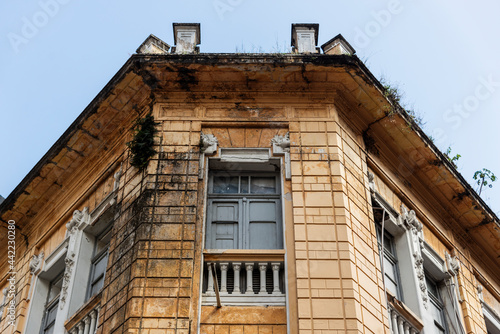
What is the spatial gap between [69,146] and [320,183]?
13.9ft

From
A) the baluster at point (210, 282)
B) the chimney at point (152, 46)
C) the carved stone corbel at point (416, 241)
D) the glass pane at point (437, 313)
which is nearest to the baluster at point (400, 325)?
the carved stone corbel at point (416, 241)

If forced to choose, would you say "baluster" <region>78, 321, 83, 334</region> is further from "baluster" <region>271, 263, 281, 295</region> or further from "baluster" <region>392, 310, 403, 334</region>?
"baluster" <region>392, 310, 403, 334</region>

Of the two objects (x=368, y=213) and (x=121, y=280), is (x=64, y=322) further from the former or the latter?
(x=368, y=213)

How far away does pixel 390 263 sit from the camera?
35.8ft

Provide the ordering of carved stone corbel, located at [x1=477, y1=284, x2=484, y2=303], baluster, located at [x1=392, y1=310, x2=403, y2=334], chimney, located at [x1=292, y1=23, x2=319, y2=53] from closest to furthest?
baluster, located at [x1=392, y1=310, x2=403, y2=334] → chimney, located at [x1=292, y1=23, x2=319, y2=53] → carved stone corbel, located at [x1=477, y1=284, x2=484, y2=303]

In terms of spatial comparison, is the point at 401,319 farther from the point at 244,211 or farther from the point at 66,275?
the point at 66,275

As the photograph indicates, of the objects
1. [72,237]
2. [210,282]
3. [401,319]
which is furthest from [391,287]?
[72,237]

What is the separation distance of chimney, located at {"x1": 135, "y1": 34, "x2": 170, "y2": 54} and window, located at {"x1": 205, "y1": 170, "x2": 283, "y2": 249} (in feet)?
Result: 7.30

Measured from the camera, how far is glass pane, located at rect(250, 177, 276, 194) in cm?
1027

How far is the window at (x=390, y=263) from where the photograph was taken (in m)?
10.5

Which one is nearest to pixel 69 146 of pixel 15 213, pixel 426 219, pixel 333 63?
pixel 15 213

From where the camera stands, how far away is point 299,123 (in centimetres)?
1055

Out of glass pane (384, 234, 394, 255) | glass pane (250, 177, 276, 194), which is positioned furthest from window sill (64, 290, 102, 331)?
glass pane (384, 234, 394, 255)

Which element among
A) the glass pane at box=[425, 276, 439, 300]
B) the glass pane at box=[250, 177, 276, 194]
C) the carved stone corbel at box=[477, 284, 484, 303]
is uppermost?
the glass pane at box=[250, 177, 276, 194]
